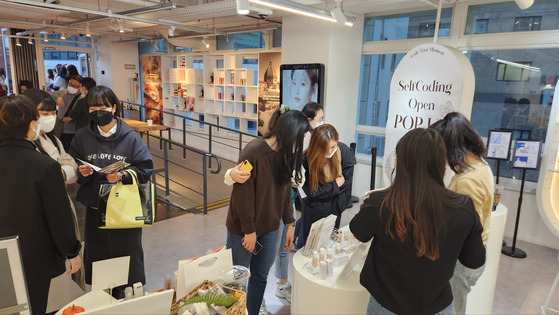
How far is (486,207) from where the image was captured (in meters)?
1.94

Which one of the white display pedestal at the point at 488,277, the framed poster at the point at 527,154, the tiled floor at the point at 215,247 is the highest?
the framed poster at the point at 527,154

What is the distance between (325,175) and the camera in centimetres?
304

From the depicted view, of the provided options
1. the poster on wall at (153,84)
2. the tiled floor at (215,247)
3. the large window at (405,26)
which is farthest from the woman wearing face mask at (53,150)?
the poster on wall at (153,84)

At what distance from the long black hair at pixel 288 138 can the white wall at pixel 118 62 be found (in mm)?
11028

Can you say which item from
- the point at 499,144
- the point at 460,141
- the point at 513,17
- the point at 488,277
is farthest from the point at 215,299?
the point at 513,17

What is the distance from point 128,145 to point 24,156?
747mm

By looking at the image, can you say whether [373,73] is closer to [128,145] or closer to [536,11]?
[536,11]

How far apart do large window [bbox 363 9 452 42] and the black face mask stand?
4.70 m

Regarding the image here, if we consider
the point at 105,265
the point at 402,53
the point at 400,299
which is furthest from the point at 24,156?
the point at 402,53

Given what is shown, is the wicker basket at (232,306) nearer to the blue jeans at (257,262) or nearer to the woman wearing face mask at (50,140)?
the blue jeans at (257,262)

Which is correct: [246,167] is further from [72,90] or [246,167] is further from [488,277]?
[72,90]

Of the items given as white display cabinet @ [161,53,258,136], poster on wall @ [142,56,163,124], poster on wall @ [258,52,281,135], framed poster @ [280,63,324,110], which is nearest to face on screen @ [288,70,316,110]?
framed poster @ [280,63,324,110]

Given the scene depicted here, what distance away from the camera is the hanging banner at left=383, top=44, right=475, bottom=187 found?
3.88 m

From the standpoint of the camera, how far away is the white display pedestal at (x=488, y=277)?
263cm
